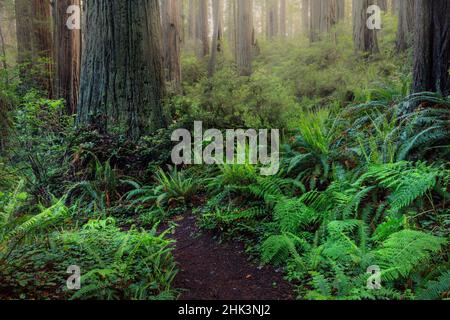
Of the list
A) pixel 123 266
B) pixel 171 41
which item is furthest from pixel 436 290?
pixel 171 41

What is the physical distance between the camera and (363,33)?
13008 millimetres

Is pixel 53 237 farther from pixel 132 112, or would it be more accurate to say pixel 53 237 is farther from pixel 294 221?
pixel 132 112

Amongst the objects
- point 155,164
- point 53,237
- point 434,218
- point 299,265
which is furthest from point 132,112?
point 434,218

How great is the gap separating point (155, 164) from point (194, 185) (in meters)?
1.03

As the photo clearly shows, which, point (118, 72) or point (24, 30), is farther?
point (24, 30)

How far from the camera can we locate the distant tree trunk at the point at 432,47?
5180 millimetres

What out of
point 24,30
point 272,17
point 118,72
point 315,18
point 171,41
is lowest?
point 118,72

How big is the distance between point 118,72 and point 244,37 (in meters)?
10.6

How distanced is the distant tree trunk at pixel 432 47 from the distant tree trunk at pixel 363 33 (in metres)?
7.80

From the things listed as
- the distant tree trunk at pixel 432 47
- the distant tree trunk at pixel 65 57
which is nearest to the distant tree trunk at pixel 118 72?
the distant tree trunk at pixel 65 57

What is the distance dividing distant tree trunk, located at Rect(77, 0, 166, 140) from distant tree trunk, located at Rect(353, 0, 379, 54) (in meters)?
8.97

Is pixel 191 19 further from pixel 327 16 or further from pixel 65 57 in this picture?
pixel 65 57

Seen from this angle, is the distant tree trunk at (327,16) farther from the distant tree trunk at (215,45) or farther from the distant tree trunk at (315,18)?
the distant tree trunk at (215,45)
